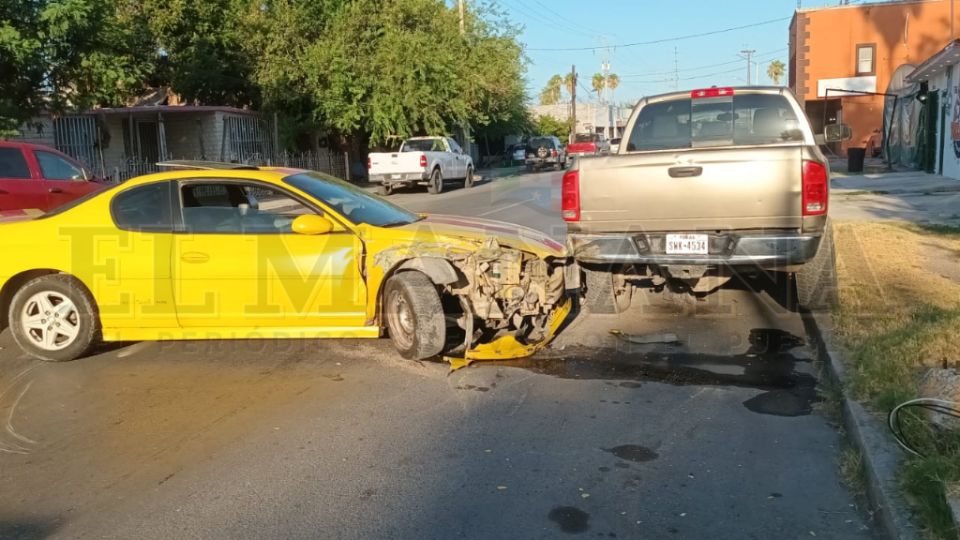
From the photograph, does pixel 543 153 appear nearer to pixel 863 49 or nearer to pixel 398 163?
pixel 863 49

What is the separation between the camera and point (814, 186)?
633cm

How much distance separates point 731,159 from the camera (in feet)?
21.3

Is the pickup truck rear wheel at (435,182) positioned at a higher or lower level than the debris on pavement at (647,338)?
higher

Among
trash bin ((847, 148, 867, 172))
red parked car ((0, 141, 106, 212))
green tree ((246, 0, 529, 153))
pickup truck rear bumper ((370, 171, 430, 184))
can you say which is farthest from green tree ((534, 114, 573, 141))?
red parked car ((0, 141, 106, 212))

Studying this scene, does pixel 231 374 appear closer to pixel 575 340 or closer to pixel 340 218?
pixel 340 218

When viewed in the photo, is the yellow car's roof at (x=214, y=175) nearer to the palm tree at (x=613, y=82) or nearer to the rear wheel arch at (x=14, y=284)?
the rear wheel arch at (x=14, y=284)

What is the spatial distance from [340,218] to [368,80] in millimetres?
23288

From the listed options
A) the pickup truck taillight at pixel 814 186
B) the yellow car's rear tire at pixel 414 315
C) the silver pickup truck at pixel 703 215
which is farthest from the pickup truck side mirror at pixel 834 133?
the yellow car's rear tire at pixel 414 315

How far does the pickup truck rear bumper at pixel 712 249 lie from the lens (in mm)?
6449

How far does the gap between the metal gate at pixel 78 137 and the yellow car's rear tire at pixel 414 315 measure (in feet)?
60.8

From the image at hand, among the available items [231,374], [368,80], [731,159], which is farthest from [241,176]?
[368,80]

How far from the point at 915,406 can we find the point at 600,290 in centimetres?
339

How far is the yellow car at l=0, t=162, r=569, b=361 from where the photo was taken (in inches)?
247

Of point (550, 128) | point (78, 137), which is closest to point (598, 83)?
point (550, 128)
